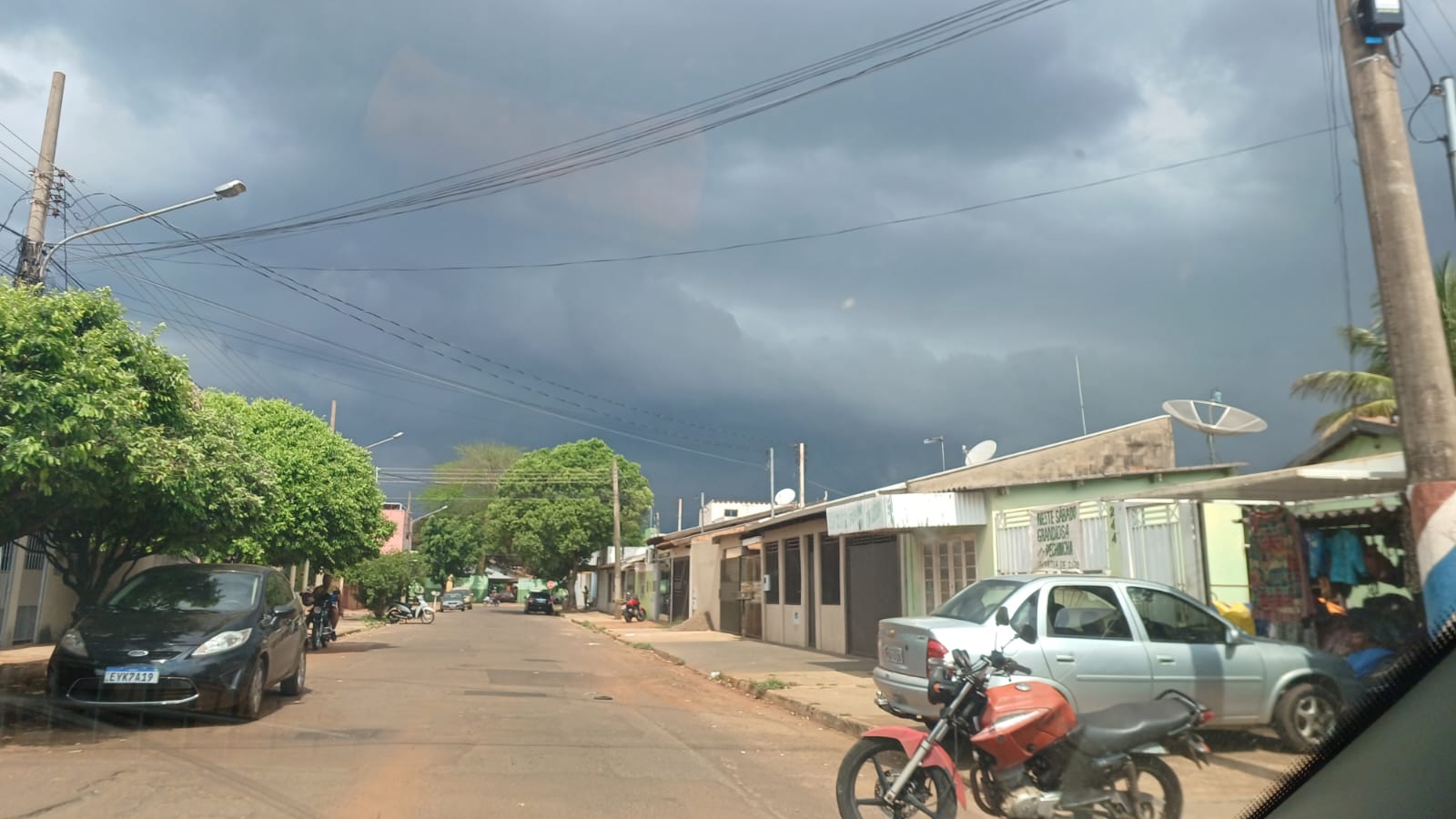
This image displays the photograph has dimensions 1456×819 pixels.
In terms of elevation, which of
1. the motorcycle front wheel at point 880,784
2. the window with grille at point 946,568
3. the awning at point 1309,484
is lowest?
the motorcycle front wheel at point 880,784

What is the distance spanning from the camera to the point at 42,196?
14242 mm

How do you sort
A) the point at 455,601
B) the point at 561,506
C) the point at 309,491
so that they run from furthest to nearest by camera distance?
the point at 455,601 < the point at 561,506 < the point at 309,491

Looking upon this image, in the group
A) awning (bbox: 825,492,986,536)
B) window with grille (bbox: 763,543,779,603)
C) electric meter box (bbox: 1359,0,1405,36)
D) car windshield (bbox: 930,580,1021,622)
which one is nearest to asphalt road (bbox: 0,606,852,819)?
car windshield (bbox: 930,580,1021,622)

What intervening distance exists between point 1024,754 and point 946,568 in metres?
11.6

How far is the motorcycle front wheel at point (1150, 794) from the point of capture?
552 cm

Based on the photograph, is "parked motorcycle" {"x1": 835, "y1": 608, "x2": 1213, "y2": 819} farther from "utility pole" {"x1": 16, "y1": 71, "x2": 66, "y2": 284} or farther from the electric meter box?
"utility pole" {"x1": 16, "y1": 71, "x2": 66, "y2": 284}

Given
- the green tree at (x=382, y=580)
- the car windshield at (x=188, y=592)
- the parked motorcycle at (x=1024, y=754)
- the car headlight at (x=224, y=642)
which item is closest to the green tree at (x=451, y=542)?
the green tree at (x=382, y=580)

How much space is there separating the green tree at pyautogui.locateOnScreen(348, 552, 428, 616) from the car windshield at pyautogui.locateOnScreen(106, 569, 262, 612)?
2743 centimetres

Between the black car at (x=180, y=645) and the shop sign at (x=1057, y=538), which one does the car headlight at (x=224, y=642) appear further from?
the shop sign at (x=1057, y=538)

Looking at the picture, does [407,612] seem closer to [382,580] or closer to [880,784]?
[382,580]

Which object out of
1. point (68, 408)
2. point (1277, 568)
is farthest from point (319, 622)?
point (1277, 568)

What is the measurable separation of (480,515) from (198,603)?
6825 centimetres

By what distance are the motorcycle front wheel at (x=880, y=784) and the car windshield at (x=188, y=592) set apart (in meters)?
7.26

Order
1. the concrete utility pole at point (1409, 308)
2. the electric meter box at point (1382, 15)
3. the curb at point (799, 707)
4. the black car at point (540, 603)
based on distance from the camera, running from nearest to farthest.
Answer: the concrete utility pole at point (1409, 308), the electric meter box at point (1382, 15), the curb at point (799, 707), the black car at point (540, 603)
